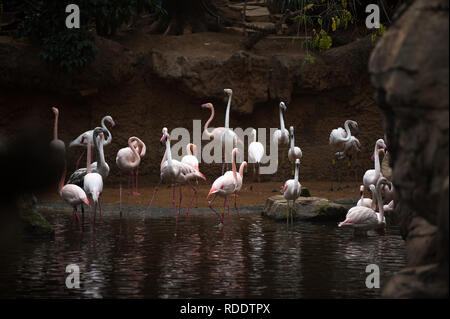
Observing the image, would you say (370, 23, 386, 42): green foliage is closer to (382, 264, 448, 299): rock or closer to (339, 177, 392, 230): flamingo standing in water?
(339, 177, 392, 230): flamingo standing in water

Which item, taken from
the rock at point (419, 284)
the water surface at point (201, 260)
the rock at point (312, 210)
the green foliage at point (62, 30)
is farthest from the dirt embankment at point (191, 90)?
the rock at point (419, 284)

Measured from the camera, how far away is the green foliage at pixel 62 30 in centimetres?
1248

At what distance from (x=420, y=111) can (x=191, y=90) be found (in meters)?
10.5

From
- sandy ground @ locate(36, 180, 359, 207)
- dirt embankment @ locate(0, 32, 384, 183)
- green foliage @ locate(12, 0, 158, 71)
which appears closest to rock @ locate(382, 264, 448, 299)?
sandy ground @ locate(36, 180, 359, 207)

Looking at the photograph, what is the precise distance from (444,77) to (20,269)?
4043 millimetres

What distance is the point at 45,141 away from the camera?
4.95ft

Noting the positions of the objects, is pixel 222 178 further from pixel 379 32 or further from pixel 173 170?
pixel 379 32

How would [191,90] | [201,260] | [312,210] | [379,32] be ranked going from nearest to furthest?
[201,260] < [379,32] < [312,210] < [191,90]

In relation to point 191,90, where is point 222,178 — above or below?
below

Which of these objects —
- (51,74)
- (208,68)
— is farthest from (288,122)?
(51,74)

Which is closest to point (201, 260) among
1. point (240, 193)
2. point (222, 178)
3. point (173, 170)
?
point (222, 178)

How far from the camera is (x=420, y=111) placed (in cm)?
330

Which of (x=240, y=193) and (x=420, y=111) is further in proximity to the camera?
(x=240, y=193)
